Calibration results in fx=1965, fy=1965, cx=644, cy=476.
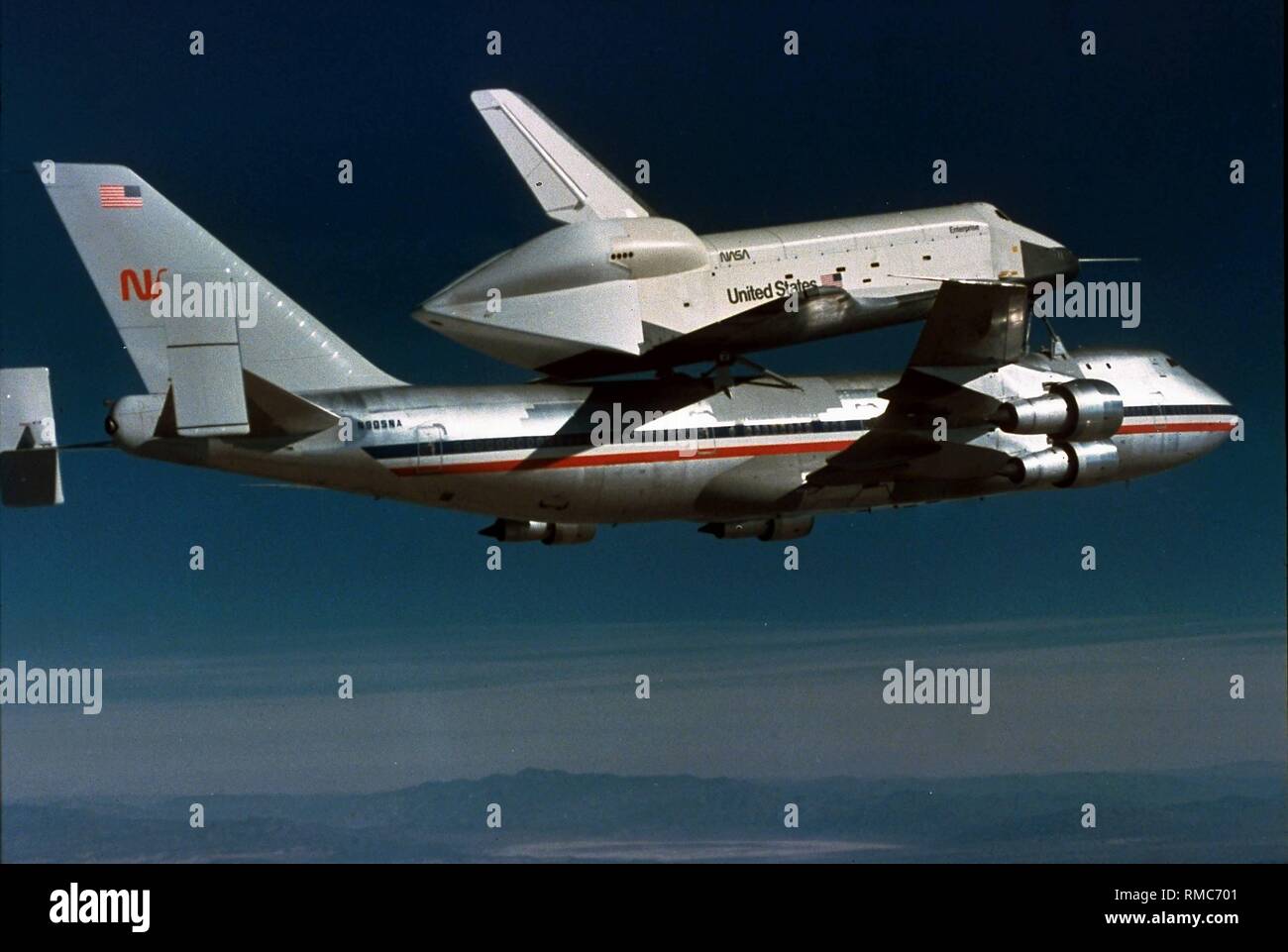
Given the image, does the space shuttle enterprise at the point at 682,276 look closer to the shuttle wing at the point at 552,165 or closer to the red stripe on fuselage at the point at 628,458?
the shuttle wing at the point at 552,165

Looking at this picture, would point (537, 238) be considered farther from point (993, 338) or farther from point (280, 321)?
point (993, 338)

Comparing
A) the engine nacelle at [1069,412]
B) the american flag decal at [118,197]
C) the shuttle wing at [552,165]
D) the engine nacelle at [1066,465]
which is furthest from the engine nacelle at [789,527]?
the american flag decal at [118,197]

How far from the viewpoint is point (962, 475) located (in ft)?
128

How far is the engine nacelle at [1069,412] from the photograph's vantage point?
37.2 metres

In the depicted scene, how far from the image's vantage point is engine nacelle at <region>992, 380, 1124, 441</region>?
122 ft

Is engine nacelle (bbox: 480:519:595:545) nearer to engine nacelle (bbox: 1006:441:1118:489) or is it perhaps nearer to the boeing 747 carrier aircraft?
the boeing 747 carrier aircraft

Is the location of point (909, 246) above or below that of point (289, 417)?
above

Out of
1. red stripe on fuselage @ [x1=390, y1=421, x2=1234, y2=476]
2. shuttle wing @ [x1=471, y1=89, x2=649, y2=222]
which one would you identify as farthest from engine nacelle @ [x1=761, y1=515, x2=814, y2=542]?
shuttle wing @ [x1=471, y1=89, x2=649, y2=222]

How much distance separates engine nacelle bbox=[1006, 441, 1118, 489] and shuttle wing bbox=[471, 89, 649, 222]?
357 inches

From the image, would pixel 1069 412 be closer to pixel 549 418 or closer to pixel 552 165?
pixel 549 418

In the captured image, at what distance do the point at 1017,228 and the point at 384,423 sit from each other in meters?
12.7

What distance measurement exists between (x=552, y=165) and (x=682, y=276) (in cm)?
491

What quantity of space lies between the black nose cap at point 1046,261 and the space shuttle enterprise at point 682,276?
0.03 meters

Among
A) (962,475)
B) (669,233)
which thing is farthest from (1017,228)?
(669,233)
